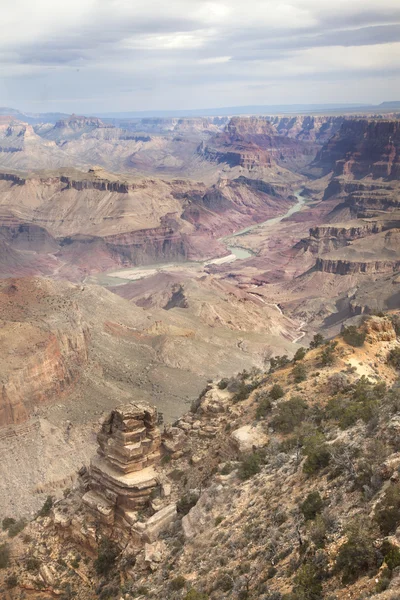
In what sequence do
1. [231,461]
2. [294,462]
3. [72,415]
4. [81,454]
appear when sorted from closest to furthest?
[294,462], [231,461], [81,454], [72,415]

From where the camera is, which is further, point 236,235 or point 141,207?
point 236,235

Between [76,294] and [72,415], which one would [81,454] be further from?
[76,294]

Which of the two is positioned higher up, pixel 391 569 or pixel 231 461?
pixel 391 569

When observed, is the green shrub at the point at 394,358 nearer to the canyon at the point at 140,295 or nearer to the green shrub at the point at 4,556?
the green shrub at the point at 4,556

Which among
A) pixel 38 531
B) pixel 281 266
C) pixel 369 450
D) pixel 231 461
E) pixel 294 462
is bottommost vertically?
pixel 281 266

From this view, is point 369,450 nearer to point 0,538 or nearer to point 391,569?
point 391,569

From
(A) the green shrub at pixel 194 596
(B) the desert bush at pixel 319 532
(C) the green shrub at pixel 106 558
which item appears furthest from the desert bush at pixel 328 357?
(A) the green shrub at pixel 194 596

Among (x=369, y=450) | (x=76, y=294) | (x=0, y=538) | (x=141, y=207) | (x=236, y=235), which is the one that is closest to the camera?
(x=369, y=450)

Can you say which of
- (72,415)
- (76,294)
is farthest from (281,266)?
(72,415)
